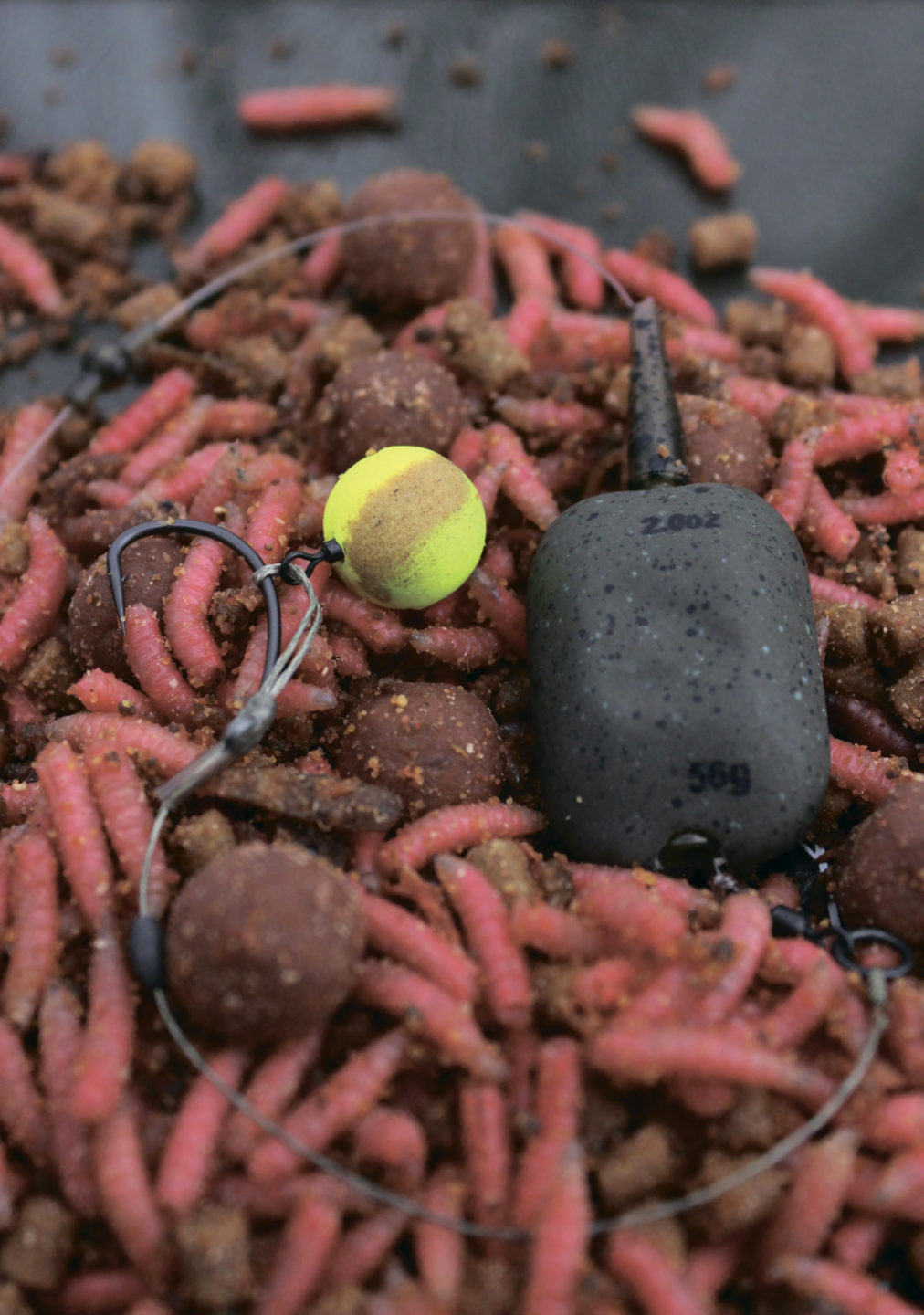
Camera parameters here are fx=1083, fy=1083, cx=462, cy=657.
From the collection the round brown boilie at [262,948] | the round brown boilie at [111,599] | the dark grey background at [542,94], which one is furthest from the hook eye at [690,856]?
the dark grey background at [542,94]

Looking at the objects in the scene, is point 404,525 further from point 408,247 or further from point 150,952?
Answer: point 408,247

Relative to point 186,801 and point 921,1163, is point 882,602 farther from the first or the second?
point 186,801

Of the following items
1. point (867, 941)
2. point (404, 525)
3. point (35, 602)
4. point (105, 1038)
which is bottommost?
point (867, 941)

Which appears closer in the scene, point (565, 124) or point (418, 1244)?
point (418, 1244)

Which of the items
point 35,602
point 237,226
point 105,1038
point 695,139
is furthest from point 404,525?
point 695,139

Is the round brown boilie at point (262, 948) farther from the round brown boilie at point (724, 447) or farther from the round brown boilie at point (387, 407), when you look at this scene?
the round brown boilie at point (724, 447)

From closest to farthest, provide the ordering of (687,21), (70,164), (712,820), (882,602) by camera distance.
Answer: (712,820) → (882,602) → (70,164) → (687,21)

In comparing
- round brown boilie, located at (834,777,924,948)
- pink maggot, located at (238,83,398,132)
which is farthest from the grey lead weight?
pink maggot, located at (238,83,398,132)

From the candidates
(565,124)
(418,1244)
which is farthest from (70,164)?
(418,1244)
